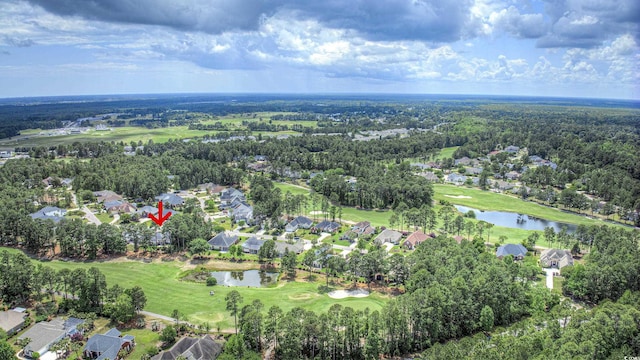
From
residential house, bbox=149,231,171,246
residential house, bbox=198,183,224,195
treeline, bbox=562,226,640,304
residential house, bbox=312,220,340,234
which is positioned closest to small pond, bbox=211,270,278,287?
residential house, bbox=149,231,171,246

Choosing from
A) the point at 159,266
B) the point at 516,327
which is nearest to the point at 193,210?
the point at 159,266

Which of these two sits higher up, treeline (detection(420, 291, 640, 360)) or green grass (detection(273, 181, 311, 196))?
treeline (detection(420, 291, 640, 360))

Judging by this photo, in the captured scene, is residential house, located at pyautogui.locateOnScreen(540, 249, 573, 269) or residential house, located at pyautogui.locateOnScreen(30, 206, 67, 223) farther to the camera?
residential house, located at pyautogui.locateOnScreen(30, 206, 67, 223)

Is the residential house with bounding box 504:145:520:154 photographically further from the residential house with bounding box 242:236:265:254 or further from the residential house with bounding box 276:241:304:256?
the residential house with bounding box 242:236:265:254

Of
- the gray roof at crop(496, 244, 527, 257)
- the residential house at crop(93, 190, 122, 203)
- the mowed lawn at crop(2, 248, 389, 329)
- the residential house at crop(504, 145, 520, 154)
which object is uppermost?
the residential house at crop(504, 145, 520, 154)

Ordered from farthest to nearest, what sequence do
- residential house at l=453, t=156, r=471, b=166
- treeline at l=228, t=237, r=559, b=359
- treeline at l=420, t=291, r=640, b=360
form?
residential house at l=453, t=156, r=471, b=166
treeline at l=228, t=237, r=559, b=359
treeline at l=420, t=291, r=640, b=360

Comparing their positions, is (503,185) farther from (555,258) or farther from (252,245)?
(252,245)

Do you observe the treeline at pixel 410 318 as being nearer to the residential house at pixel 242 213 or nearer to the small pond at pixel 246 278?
the small pond at pixel 246 278
